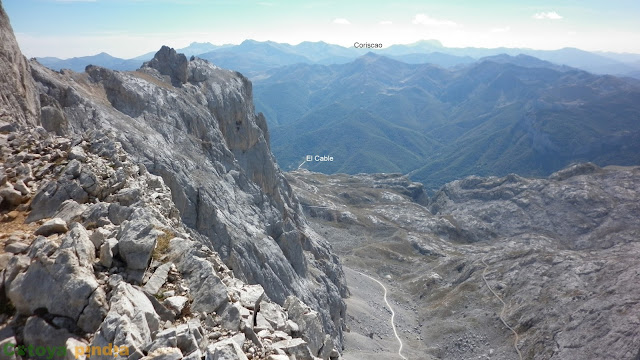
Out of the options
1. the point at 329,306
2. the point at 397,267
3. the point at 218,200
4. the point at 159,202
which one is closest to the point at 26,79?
the point at 159,202

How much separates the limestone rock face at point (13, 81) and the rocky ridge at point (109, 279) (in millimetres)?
10638

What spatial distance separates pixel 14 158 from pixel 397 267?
17109cm

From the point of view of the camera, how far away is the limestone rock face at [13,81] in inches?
1292

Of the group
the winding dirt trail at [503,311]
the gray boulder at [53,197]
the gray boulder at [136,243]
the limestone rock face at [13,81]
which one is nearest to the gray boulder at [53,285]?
the gray boulder at [136,243]

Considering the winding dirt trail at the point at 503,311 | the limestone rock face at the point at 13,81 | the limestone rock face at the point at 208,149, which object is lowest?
the winding dirt trail at the point at 503,311

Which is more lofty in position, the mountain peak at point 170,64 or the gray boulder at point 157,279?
the mountain peak at point 170,64

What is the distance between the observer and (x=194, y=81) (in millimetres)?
97875

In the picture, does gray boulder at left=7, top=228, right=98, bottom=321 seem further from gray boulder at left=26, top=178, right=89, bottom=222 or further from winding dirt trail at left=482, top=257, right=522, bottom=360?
winding dirt trail at left=482, top=257, right=522, bottom=360

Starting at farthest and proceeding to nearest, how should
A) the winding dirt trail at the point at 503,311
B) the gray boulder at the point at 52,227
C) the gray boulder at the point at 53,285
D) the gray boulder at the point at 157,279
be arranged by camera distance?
1. the winding dirt trail at the point at 503,311
2. the gray boulder at the point at 52,227
3. the gray boulder at the point at 157,279
4. the gray boulder at the point at 53,285

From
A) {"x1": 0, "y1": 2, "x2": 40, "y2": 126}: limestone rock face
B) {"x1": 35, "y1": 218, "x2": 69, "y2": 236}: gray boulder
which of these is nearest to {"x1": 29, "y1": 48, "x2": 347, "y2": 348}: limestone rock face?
{"x1": 0, "y1": 2, "x2": 40, "y2": 126}: limestone rock face

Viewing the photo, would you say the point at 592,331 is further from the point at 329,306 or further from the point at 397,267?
the point at 397,267

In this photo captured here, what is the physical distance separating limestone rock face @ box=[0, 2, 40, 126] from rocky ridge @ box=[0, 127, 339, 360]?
34.9ft

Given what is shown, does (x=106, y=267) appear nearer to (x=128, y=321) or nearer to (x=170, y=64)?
(x=128, y=321)

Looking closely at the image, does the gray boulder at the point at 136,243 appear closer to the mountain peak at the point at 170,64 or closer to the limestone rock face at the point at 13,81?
the limestone rock face at the point at 13,81
